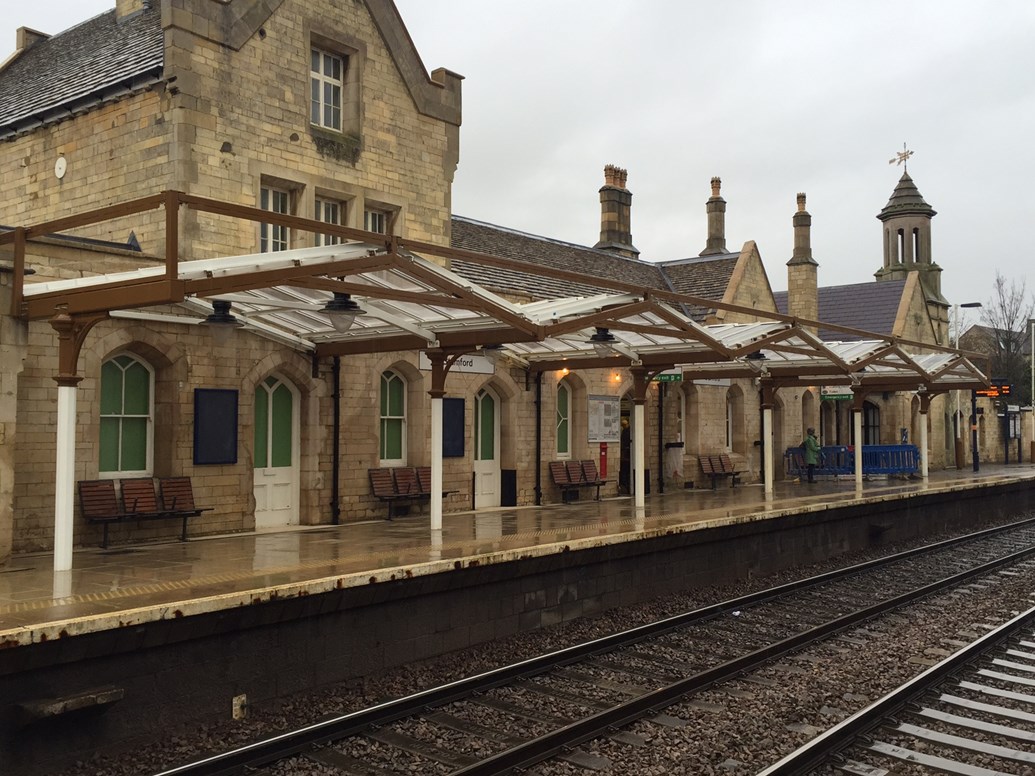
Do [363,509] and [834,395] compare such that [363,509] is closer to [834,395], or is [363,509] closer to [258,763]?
[258,763]

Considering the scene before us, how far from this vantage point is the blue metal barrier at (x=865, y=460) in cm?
2683

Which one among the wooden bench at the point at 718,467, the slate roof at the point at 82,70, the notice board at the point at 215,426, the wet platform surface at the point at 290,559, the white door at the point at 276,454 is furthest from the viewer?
the wooden bench at the point at 718,467

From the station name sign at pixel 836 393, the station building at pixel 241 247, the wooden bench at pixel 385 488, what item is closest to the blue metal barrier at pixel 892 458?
the station name sign at pixel 836 393

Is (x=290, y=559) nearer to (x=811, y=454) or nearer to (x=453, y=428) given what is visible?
(x=453, y=428)

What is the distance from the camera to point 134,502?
11602mm

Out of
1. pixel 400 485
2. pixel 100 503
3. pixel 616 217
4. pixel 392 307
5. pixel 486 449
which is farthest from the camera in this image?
pixel 616 217

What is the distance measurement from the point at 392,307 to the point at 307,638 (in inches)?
182

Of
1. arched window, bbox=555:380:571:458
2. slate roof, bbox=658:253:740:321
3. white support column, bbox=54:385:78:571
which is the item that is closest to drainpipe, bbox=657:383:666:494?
arched window, bbox=555:380:571:458

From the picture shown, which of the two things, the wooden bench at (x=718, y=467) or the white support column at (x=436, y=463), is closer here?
the white support column at (x=436, y=463)

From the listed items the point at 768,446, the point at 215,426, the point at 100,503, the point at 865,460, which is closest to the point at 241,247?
the point at 215,426

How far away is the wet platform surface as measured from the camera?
24.5 ft

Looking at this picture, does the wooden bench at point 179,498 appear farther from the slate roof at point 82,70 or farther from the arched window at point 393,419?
the slate roof at point 82,70

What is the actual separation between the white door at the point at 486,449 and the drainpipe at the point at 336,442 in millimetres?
3783

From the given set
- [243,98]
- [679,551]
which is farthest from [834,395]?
[243,98]
